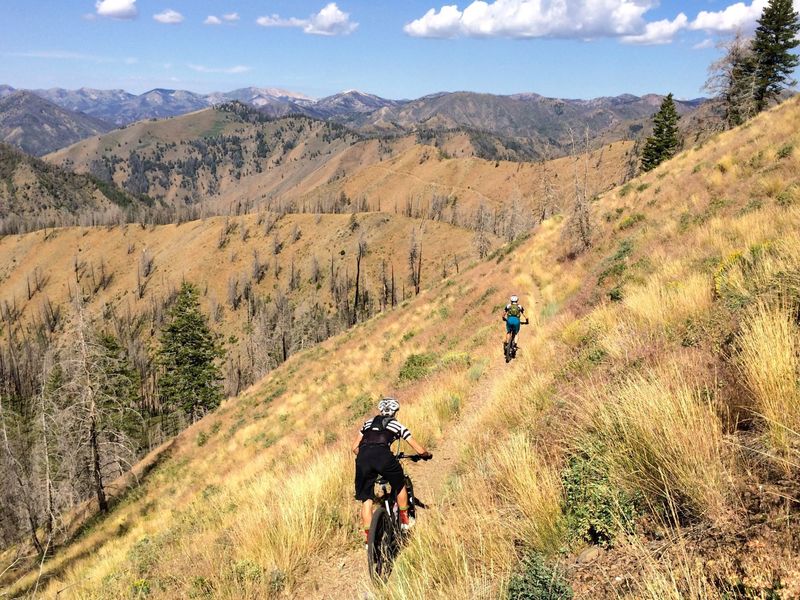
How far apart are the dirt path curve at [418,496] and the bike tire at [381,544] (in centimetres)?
20

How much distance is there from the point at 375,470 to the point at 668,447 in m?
3.46

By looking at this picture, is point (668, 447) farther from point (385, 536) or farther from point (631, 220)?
point (631, 220)

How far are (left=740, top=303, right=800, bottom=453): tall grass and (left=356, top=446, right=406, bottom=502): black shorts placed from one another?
4.02 metres

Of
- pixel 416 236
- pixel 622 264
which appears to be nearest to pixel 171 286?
pixel 416 236

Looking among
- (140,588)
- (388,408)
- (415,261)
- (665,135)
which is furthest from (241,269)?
(388,408)

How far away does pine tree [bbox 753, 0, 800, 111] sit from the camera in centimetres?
3897

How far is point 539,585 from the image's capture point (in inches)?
137

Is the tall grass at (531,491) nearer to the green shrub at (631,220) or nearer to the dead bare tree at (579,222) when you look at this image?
the green shrub at (631,220)

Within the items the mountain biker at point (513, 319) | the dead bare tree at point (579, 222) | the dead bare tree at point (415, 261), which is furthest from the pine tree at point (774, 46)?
the dead bare tree at point (415, 261)

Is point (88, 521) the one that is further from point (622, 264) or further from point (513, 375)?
point (622, 264)

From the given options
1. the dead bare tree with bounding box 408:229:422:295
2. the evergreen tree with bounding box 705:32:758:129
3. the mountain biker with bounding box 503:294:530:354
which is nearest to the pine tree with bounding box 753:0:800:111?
the evergreen tree with bounding box 705:32:758:129

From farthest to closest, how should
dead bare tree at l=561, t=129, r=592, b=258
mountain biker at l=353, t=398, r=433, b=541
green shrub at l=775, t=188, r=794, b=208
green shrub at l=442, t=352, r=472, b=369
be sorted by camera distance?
dead bare tree at l=561, t=129, r=592, b=258
green shrub at l=442, t=352, r=472, b=369
green shrub at l=775, t=188, r=794, b=208
mountain biker at l=353, t=398, r=433, b=541

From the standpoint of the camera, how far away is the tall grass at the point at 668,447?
3504 millimetres

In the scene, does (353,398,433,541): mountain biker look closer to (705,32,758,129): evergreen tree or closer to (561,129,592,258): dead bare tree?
(561,129,592,258): dead bare tree
